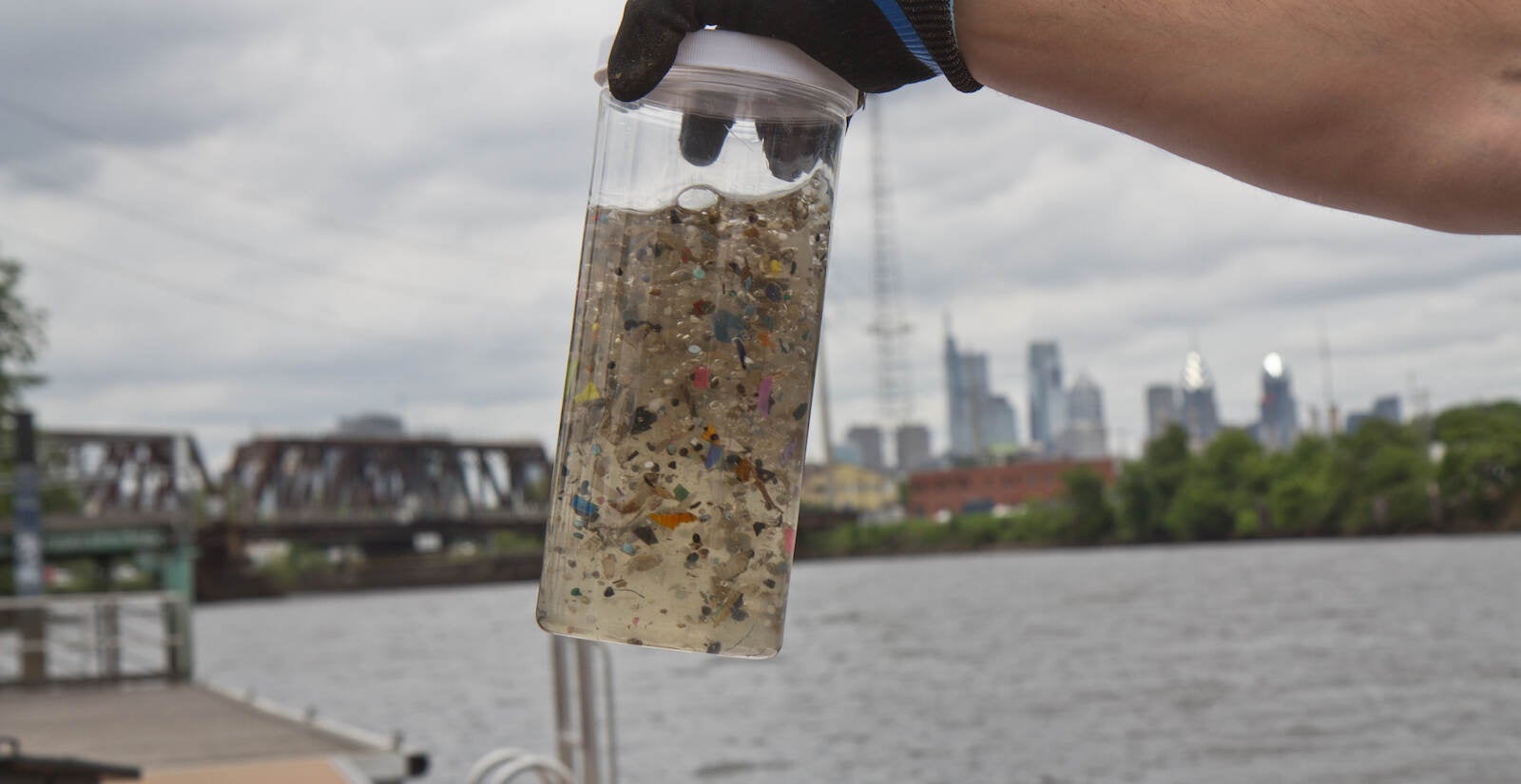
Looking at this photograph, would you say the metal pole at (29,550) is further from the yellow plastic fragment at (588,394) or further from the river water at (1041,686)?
the yellow plastic fragment at (588,394)

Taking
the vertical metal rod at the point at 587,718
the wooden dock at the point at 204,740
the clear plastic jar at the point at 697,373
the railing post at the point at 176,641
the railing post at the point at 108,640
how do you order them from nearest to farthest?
the clear plastic jar at the point at 697,373, the vertical metal rod at the point at 587,718, the wooden dock at the point at 204,740, the railing post at the point at 108,640, the railing post at the point at 176,641

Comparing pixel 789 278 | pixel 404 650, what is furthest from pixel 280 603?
pixel 789 278

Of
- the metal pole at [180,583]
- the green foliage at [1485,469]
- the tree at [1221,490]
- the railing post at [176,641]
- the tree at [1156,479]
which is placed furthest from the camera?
the tree at [1156,479]

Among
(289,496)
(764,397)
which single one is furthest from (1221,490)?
(764,397)


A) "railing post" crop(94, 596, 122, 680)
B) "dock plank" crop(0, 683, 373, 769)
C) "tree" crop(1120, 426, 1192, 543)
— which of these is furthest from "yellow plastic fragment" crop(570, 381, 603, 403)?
"tree" crop(1120, 426, 1192, 543)

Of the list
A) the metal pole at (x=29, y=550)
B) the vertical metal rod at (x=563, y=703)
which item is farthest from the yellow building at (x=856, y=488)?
the vertical metal rod at (x=563, y=703)

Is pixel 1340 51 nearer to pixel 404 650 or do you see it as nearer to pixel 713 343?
pixel 713 343

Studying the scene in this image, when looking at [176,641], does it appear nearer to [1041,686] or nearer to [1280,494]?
[1041,686]
